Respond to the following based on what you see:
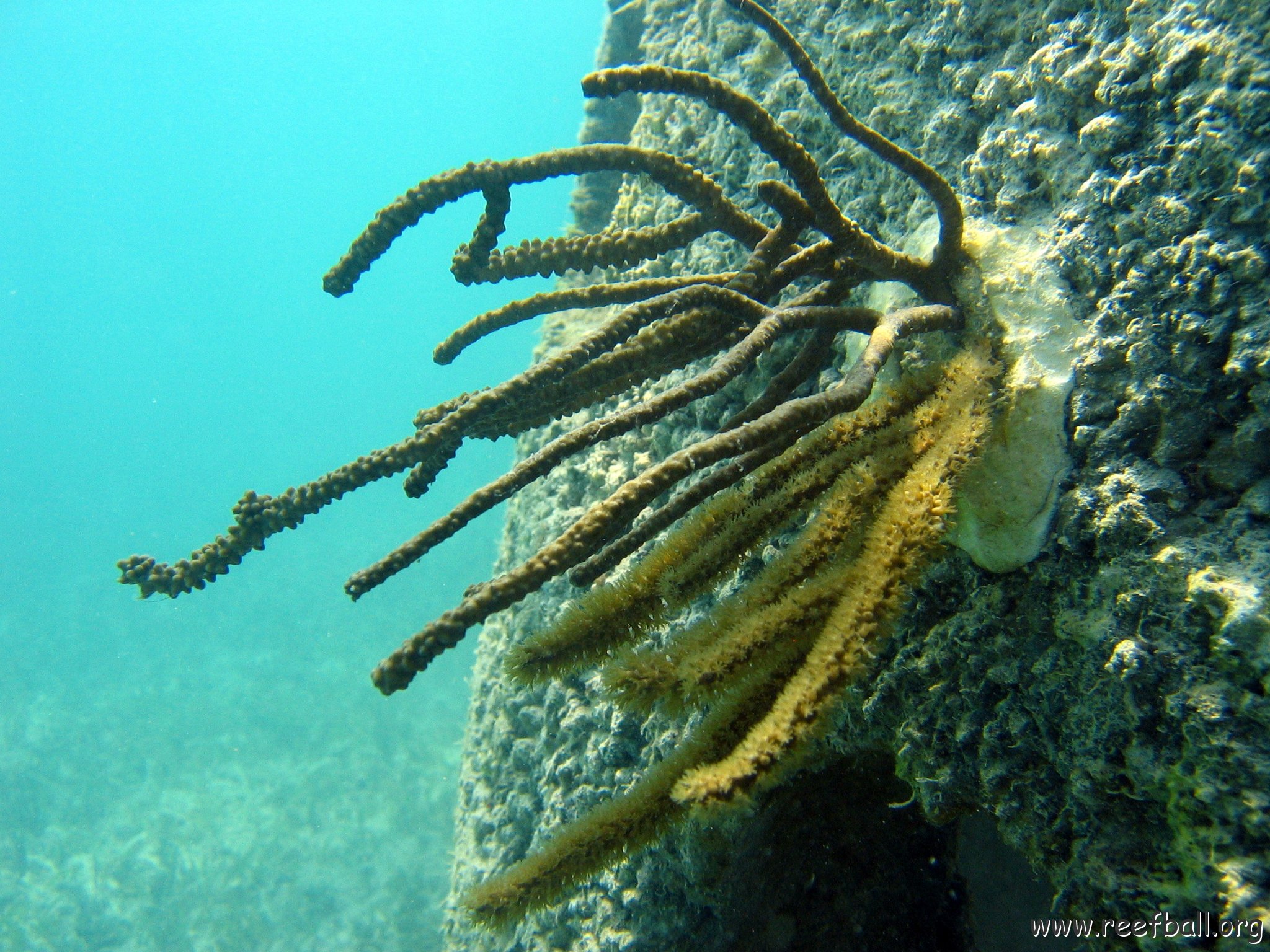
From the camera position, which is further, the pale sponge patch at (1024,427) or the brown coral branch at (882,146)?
the brown coral branch at (882,146)

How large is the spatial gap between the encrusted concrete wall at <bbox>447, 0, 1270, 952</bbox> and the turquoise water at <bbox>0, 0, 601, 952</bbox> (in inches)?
393

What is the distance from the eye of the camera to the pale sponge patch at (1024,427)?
129 centimetres

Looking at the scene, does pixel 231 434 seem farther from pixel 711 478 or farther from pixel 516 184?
pixel 711 478

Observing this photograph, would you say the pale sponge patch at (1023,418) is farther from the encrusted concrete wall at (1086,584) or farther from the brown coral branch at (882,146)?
the brown coral branch at (882,146)

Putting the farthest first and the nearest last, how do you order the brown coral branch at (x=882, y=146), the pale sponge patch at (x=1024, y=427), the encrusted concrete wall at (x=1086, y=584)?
the brown coral branch at (x=882, y=146) < the pale sponge patch at (x=1024, y=427) < the encrusted concrete wall at (x=1086, y=584)

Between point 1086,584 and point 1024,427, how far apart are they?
1.10 ft

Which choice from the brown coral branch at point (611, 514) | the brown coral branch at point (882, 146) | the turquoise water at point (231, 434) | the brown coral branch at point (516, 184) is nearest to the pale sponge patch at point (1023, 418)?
the brown coral branch at point (882, 146)

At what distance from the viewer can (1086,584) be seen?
1.24m

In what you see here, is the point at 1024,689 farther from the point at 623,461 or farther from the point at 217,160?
the point at 217,160

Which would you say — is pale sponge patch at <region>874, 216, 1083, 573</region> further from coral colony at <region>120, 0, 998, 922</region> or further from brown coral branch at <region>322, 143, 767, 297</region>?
brown coral branch at <region>322, 143, 767, 297</region>

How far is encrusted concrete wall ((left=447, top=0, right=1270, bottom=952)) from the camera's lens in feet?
3.45

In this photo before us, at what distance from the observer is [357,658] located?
60.3 feet

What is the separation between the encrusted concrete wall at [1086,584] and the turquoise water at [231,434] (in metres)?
9.99

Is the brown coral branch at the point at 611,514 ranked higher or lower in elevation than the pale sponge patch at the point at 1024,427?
higher
